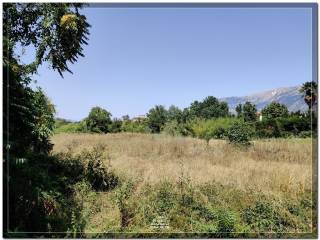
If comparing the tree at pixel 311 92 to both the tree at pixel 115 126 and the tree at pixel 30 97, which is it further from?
the tree at pixel 115 126

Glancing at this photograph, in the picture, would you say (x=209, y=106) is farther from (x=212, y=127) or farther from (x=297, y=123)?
(x=212, y=127)

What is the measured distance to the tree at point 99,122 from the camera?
21.2 ft

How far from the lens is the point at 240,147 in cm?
849

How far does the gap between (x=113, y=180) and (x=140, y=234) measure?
1.74 meters

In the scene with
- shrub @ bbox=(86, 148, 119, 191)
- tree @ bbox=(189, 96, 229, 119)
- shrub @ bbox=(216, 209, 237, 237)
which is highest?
tree @ bbox=(189, 96, 229, 119)

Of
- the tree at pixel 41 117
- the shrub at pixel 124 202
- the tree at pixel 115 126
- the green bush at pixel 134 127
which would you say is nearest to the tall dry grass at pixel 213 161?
the tree at pixel 115 126

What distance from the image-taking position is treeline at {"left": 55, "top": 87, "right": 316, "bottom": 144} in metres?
6.82

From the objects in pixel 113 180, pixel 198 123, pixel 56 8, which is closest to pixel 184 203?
pixel 113 180

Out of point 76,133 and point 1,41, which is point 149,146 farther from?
point 1,41

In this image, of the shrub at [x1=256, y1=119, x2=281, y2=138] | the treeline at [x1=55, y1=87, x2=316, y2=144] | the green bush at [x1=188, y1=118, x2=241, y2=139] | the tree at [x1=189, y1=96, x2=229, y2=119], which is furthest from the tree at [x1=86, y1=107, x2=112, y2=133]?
the shrub at [x1=256, y1=119, x2=281, y2=138]

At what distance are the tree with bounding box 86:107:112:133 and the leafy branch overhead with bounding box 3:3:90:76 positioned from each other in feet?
3.17

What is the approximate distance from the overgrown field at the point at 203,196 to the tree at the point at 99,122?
50 cm

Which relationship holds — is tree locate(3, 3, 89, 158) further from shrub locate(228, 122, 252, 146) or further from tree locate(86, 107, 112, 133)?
shrub locate(228, 122, 252, 146)

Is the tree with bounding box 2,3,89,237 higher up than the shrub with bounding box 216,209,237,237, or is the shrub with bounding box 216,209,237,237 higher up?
the tree with bounding box 2,3,89,237
